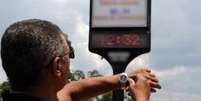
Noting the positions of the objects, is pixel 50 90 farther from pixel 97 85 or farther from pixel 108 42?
pixel 108 42

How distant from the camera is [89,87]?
465cm

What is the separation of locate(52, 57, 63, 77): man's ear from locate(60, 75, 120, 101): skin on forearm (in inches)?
38.0

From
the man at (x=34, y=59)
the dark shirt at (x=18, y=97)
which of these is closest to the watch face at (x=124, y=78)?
the man at (x=34, y=59)

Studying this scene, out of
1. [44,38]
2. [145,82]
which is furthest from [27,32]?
[145,82]

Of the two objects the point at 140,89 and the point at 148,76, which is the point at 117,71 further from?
the point at 140,89

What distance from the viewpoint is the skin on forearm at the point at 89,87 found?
4.56m

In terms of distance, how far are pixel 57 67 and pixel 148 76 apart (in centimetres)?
67

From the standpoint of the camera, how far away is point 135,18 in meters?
15.3

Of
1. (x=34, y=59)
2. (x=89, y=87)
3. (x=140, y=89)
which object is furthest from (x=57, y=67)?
(x=89, y=87)

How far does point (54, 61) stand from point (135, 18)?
11852 mm

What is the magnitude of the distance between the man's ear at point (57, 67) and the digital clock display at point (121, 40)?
10.6 meters

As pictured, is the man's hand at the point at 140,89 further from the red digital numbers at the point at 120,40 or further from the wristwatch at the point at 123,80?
the red digital numbers at the point at 120,40

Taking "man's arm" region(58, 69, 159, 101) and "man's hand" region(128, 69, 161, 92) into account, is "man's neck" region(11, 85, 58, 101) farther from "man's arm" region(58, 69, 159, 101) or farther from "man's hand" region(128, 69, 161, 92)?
"man's arm" region(58, 69, 159, 101)

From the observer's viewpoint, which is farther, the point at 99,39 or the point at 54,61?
the point at 99,39
